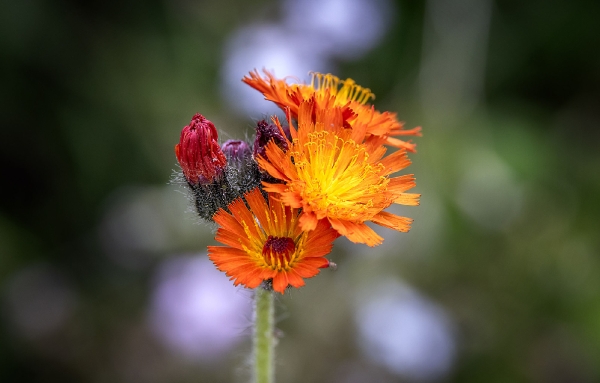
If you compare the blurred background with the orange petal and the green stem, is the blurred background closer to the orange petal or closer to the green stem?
the green stem

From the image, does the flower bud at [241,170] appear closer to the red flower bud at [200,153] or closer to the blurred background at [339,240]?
the red flower bud at [200,153]

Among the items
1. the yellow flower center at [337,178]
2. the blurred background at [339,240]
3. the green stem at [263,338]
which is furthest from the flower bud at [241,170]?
the blurred background at [339,240]

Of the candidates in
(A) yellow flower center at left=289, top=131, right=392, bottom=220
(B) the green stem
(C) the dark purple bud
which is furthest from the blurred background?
(A) yellow flower center at left=289, top=131, right=392, bottom=220

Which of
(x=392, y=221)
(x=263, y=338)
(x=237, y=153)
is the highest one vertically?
(x=237, y=153)

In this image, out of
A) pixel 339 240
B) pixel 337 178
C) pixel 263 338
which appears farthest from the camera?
pixel 339 240

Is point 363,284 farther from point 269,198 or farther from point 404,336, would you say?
point 269,198

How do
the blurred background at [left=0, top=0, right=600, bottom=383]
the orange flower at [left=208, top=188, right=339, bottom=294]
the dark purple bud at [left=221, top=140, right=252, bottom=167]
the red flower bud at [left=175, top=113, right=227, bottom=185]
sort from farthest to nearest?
the blurred background at [left=0, top=0, right=600, bottom=383], the dark purple bud at [left=221, top=140, right=252, bottom=167], the red flower bud at [left=175, top=113, right=227, bottom=185], the orange flower at [left=208, top=188, right=339, bottom=294]

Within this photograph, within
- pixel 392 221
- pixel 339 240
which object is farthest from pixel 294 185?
pixel 339 240

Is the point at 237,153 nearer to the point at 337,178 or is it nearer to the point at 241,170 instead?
the point at 241,170
